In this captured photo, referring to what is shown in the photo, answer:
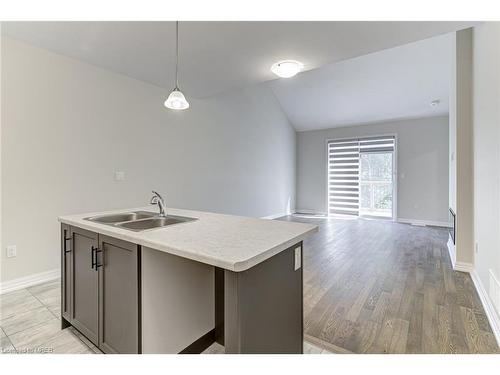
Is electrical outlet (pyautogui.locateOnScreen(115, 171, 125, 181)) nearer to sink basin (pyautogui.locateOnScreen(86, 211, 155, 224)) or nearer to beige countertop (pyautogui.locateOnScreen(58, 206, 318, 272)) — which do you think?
sink basin (pyautogui.locateOnScreen(86, 211, 155, 224))

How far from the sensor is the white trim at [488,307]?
1726 mm

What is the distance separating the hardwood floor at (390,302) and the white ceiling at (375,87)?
3.17m

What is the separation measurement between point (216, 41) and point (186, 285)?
2206 mm

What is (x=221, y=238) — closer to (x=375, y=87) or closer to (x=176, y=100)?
(x=176, y=100)

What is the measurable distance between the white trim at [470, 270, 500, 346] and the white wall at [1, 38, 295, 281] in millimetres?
3739

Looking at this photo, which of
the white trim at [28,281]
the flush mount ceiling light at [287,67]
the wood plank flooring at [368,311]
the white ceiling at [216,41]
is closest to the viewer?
the wood plank flooring at [368,311]

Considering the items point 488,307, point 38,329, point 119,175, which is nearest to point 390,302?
point 488,307

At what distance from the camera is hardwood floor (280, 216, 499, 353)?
1655mm

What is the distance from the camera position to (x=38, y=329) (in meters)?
1.82

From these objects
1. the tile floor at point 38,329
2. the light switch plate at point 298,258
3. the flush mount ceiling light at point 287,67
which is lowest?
the tile floor at point 38,329

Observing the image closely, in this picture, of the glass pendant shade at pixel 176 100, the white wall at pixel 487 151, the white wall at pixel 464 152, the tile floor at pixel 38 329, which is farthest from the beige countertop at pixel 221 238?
the white wall at pixel 464 152

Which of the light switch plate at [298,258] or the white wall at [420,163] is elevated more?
the white wall at [420,163]

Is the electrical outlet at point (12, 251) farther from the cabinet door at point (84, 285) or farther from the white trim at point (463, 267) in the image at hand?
the white trim at point (463, 267)

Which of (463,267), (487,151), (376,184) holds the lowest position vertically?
(463,267)
